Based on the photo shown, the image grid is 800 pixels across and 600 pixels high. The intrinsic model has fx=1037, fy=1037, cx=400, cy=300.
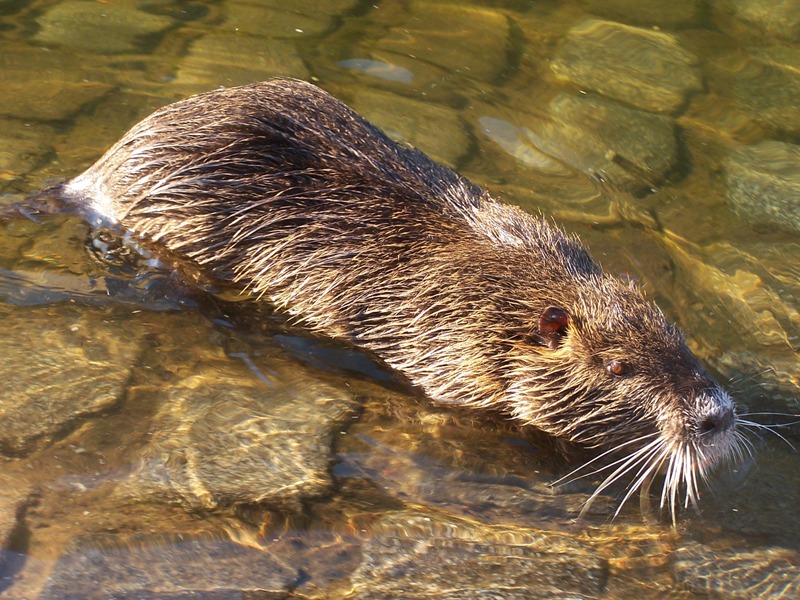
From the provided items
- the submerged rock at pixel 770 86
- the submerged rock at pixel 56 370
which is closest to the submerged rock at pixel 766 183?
the submerged rock at pixel 770 86

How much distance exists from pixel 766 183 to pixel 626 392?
216 cm

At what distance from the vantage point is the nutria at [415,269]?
12.3 ft

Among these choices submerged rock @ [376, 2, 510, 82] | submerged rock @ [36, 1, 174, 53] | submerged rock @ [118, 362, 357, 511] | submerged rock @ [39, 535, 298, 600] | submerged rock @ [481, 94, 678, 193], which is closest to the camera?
submerged rock @ [39, 535, 298, 600]

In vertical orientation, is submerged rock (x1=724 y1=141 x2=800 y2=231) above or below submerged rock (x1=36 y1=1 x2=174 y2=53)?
above

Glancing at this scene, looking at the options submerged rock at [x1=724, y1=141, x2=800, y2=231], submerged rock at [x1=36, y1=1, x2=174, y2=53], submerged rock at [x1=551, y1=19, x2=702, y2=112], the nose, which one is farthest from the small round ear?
submerged rock at [x1=36, y1=1, x2=174, y2=53]

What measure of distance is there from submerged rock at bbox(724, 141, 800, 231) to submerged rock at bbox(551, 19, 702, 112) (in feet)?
1.83

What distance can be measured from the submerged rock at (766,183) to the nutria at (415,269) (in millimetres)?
1466

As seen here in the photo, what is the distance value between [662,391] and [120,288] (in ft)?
7.17

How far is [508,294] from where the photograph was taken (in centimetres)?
388

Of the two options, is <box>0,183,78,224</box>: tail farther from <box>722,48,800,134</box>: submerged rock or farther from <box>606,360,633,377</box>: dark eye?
<box>722,48,800,134</box>: submerged rock

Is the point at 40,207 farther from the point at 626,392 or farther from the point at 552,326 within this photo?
the point at 626,392

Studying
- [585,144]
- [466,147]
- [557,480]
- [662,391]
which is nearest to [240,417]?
[557,480]

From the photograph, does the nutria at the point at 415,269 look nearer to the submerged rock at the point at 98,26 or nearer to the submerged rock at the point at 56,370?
the submerged rock at the point at 56,370

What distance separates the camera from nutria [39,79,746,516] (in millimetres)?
3734
